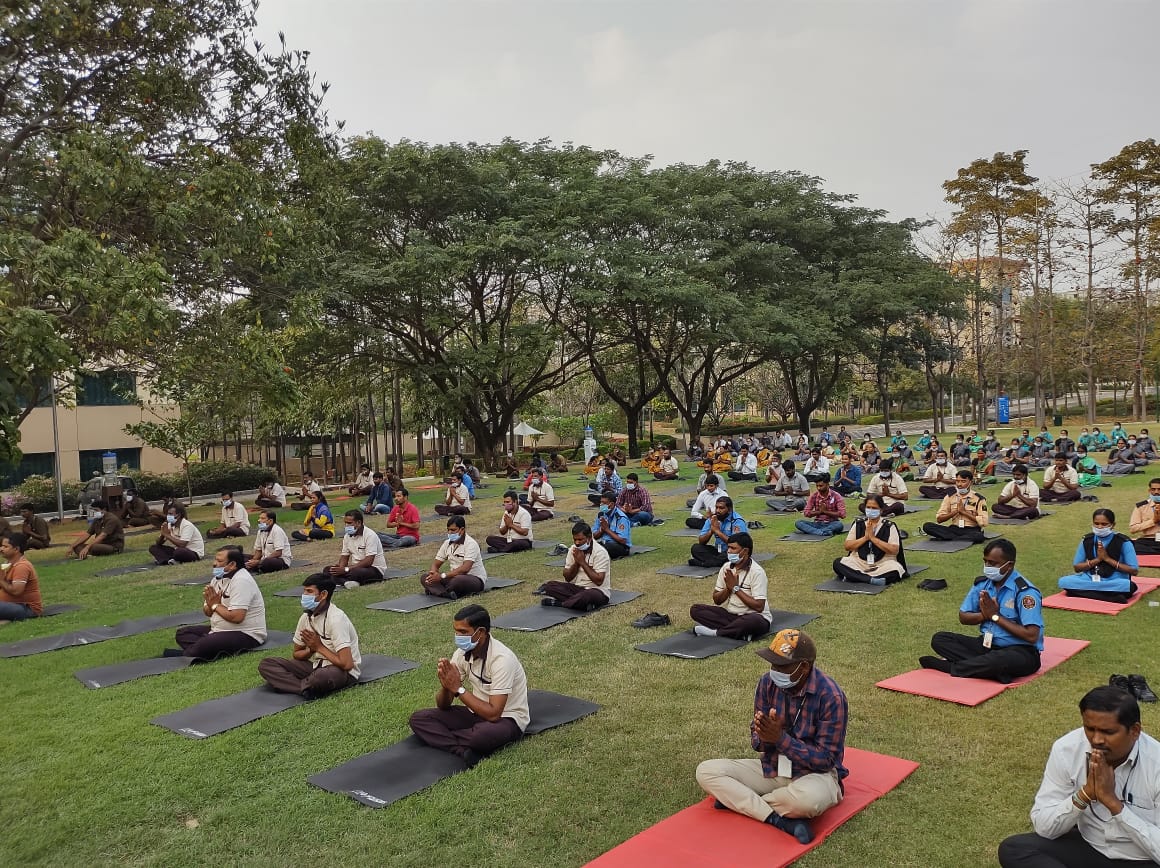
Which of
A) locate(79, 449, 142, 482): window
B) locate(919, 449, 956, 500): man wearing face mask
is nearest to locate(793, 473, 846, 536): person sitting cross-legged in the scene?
locate(919, 449, 956, 500): man wearing face mask

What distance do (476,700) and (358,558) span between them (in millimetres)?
6994

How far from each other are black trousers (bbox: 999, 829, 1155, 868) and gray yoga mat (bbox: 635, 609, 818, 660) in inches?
153

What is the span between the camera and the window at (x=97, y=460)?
3044cm

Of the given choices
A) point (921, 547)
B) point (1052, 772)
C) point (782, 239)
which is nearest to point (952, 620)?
point (921, 547)

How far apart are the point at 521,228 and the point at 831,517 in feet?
44.4

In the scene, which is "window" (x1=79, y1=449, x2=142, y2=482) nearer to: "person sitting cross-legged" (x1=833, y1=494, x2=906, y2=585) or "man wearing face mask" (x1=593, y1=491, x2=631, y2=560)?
"man wearing face mask" (x1=593, y1=491, x2=631, y2=560)

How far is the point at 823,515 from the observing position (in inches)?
569

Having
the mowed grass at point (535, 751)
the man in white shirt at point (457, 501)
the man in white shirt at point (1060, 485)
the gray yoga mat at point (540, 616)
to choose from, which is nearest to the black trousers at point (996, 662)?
the mowed grass at point (535, 751)

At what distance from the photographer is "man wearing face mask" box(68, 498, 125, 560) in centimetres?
1564

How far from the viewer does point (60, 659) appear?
884 centimetres

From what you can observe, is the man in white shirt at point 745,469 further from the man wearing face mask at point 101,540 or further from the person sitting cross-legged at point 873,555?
the man wearing face mask at point 101,540

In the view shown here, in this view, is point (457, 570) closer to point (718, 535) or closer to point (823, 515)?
point (718, 535)

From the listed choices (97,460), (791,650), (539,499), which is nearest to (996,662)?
(791,650)

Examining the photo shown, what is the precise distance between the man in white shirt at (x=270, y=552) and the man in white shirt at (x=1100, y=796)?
1153 cm
